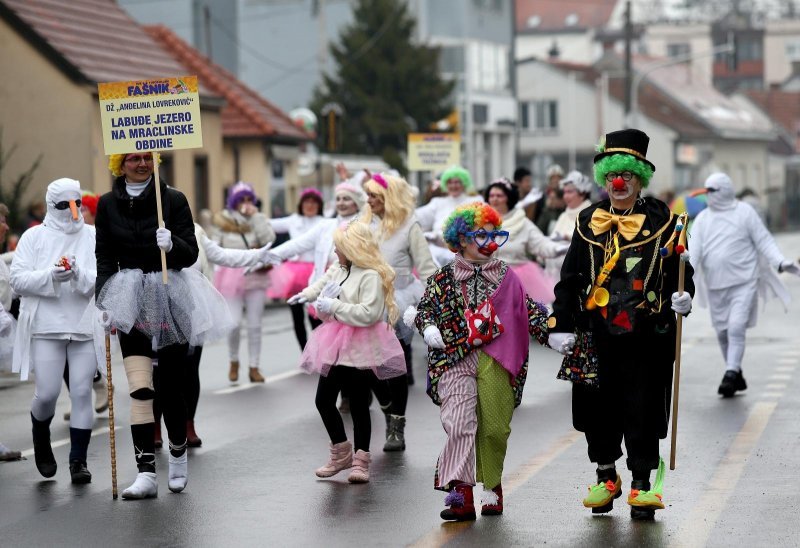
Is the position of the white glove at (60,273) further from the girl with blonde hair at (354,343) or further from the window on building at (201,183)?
the window on building at (201,183)

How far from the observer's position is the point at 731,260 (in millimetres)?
13867

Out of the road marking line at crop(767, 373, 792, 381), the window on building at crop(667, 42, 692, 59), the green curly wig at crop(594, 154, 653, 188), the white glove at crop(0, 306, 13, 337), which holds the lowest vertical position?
the road marking line at crop(767, 373, 792, 381)

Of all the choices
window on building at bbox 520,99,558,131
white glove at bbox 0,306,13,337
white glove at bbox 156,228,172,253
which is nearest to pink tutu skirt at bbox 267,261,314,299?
white glove at bbox 0,306,13,337

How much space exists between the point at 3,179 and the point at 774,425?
20.9m

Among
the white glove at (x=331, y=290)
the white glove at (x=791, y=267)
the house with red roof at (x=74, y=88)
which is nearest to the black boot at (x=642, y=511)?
the white glove at (x=331, y=290)

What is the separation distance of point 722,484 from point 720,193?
16.8 feet

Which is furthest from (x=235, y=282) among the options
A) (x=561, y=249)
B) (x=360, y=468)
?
(x=360, y=468)

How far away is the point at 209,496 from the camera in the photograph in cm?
905

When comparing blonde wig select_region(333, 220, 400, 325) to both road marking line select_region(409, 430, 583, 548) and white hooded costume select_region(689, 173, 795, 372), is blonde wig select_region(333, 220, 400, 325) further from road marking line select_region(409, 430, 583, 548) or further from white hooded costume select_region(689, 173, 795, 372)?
white hooded costume select_region(689, 173, 795, 372)

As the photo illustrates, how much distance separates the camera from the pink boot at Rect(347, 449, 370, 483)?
9414 mm

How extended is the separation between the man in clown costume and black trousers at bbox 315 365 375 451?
1.77 metres

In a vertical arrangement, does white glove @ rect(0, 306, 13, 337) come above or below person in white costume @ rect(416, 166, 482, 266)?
below

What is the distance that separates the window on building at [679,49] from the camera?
11469 centimetres

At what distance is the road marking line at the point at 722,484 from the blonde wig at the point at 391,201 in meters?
2.75
